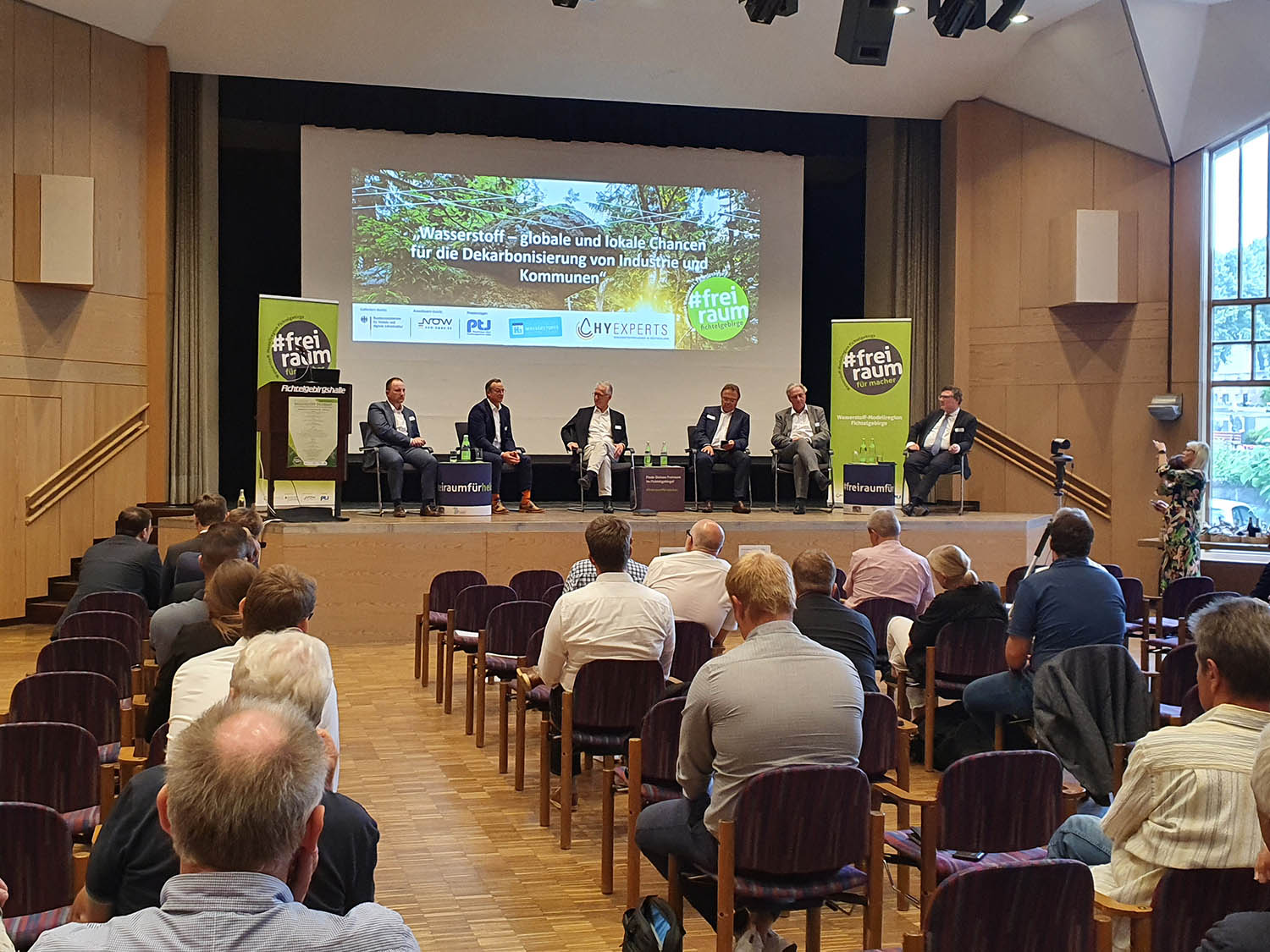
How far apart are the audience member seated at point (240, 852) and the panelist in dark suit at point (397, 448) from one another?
26.5 feet

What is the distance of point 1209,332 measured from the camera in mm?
11156

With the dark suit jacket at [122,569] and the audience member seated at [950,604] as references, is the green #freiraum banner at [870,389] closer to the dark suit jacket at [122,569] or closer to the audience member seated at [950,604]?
the audience member seated at [950,604]

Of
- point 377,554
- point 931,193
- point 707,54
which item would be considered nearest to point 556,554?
point 377,554

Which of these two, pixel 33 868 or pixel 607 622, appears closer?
pixel 33 868

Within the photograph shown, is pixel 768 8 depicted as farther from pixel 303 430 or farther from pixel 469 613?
pixel 469 613

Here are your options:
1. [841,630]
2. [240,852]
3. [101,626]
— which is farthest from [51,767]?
[841,630]

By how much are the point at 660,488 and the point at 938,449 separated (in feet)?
8.22

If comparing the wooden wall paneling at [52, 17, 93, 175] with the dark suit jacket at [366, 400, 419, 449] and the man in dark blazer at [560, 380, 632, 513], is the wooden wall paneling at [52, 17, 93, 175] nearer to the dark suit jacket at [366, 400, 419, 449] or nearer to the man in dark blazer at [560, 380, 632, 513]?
the dark suit jacket at [366, 400, 419, 449]

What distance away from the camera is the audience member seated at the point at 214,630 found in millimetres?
3434

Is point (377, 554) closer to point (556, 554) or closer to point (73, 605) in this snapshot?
point (556, 554)

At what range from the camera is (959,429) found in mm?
10445

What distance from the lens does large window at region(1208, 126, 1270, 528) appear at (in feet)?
35.2

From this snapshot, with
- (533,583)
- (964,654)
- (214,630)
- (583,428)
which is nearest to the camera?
(214,630)

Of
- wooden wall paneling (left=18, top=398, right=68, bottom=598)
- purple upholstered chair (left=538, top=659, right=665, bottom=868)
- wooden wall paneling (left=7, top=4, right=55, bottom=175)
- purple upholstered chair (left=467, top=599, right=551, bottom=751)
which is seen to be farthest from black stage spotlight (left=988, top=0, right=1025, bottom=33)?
wooden wall paneling (left=18, top=398, right=68, bottom=598)
